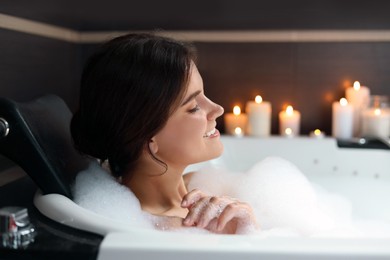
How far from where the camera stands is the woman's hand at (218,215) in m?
1.26

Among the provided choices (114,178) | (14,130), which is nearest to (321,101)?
(114,178)

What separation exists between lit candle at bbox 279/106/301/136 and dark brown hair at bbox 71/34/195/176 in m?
1.32

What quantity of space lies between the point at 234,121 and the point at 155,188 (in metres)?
1.25

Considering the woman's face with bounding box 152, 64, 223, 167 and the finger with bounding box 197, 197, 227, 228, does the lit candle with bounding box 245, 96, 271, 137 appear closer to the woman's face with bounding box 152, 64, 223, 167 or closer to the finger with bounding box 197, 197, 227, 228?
the woman's face with bounding box 152, 64, 223, 167

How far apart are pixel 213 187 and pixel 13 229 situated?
849mm

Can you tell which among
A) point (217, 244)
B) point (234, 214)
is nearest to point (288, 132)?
point (234, 214)

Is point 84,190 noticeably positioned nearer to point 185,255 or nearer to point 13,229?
point 13,229

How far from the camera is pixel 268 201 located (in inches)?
67.6

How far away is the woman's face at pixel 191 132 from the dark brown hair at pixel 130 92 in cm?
3

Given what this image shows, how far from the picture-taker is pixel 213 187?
1.80 m

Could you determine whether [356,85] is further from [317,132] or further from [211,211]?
[211,211]

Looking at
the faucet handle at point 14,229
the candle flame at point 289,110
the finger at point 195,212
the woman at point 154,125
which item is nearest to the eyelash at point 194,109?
the woman at point 154,125

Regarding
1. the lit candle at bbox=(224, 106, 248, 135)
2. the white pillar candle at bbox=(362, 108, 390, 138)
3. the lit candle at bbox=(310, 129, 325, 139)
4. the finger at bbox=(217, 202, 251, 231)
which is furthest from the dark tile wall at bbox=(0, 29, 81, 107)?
the white pillar candle at bbox=(362, 108, 390, 138)

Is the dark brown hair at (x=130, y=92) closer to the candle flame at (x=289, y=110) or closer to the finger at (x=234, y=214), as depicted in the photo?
the finger at (x=234, y=214)
